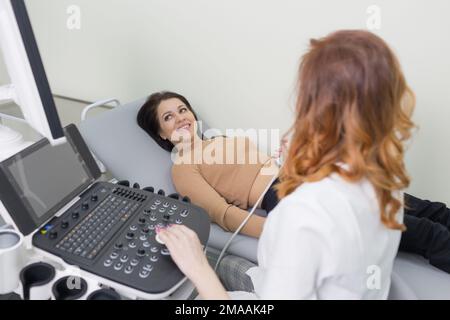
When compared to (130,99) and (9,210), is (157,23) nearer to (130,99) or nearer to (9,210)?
(130,99)

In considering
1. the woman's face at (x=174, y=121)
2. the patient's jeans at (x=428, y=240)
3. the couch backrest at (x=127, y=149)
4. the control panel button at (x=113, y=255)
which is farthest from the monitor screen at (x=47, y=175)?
the patient's jeans at (x=428, y=240)

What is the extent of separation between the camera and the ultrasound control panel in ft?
2.72

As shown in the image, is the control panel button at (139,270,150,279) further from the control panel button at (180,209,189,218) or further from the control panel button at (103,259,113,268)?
the control panel button at (180,209,189,218)

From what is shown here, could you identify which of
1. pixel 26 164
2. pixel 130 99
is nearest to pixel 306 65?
pixel 26 164

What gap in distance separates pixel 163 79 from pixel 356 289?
1502mm

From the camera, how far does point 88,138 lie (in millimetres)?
1574

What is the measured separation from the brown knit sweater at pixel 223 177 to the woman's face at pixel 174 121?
93 mm

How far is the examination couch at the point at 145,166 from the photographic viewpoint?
1250mm

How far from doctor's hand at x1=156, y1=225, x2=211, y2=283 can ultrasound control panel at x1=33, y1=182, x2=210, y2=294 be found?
20 mm

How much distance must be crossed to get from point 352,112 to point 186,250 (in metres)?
0.45

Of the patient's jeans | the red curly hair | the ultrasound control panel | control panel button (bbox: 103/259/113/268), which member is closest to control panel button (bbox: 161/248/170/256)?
the ultrasound control panel

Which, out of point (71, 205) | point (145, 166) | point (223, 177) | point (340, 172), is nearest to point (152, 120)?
point (145, 166)

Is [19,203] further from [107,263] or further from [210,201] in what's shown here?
[210,201]

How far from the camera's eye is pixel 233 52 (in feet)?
5.79
